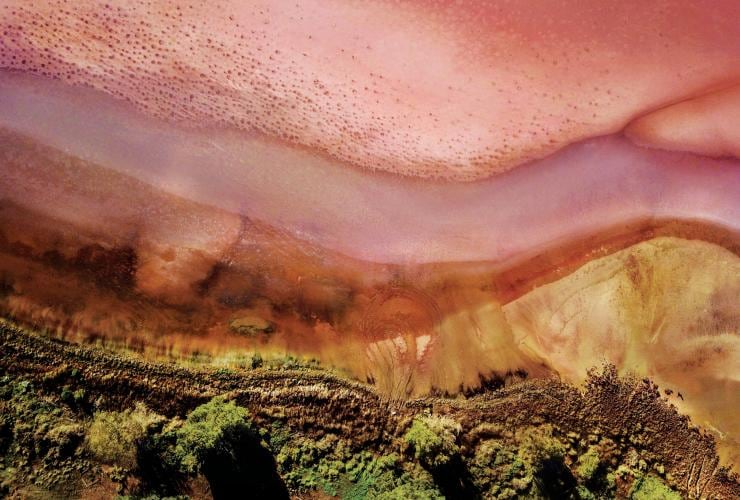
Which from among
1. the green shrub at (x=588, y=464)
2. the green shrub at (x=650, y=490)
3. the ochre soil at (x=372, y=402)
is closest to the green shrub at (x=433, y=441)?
the ochre soil at (x=372, y=402)

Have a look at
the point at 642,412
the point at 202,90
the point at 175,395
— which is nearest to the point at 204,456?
the point at 175,395

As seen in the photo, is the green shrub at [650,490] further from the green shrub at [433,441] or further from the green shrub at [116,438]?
the green shrub at [116,438]

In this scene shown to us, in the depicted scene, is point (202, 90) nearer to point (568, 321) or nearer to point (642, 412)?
point (568, 321)

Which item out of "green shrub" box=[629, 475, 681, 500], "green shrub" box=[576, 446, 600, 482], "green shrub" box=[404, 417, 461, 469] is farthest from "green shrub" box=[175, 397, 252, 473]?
"green shrub" box=[629, 475, 681, 500]

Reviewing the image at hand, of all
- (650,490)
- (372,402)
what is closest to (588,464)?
(650,490)

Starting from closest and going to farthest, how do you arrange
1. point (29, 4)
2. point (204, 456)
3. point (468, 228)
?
point (204, 456)
point (29, 4)
point (468, 228)

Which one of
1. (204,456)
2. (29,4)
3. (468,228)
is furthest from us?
(468,228)
